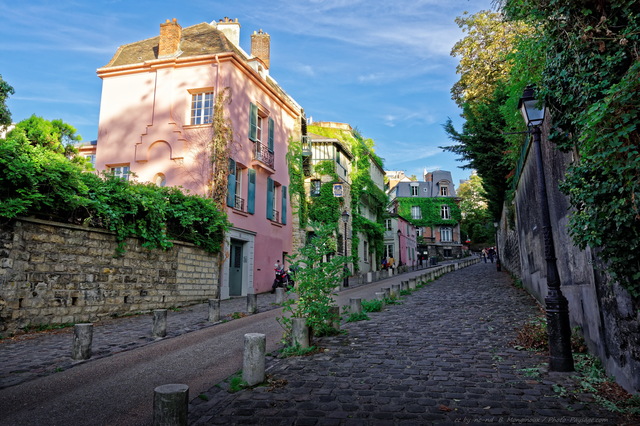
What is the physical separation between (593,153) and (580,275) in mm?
2795

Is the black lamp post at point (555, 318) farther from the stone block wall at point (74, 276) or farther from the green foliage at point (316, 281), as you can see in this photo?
the stone block wall at point (74, 276)

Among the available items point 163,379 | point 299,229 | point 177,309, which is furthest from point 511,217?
point 163,379

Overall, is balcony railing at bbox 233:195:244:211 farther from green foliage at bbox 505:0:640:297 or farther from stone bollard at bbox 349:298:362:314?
green foliage at bbox 505:0:640:297

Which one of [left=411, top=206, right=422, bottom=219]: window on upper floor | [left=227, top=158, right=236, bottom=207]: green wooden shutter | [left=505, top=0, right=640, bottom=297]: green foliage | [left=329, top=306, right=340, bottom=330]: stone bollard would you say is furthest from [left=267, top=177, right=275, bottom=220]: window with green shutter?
[left=411, top=206, right=422, bottom=219]: window on upper floor

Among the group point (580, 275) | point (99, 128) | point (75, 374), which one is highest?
point (99, 128)

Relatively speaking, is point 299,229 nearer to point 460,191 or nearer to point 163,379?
point 163,379

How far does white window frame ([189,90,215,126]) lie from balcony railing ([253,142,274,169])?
8.62 ft

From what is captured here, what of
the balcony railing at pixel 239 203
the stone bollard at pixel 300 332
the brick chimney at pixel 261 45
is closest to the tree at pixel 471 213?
the brick chimney at pixel 261 45

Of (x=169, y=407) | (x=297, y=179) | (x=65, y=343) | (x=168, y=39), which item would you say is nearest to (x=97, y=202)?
(x=65, y=343)

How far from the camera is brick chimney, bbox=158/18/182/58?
18172mm

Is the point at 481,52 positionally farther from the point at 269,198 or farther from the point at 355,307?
the point at 355,307

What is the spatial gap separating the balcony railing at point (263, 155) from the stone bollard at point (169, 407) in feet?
51.5

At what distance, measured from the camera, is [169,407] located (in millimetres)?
3262

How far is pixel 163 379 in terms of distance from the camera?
5.19 meters
